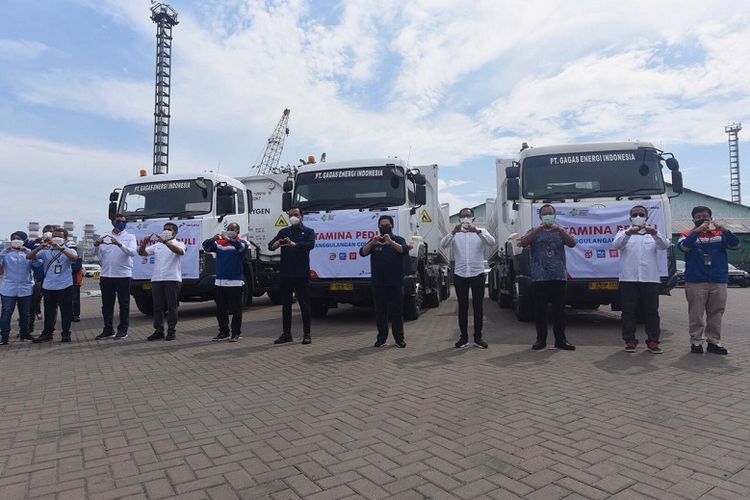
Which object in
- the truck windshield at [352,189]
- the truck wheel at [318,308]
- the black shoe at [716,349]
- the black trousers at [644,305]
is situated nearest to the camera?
the black shoe at [716,349]

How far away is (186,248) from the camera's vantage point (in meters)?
10.3

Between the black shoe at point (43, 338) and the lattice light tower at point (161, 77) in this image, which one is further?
the lattice light tower at point (161, 77)

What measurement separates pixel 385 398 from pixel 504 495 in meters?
1.88

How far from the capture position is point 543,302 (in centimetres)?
688

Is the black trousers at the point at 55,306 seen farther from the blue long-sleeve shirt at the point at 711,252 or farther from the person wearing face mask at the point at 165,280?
the blue long-sleeve shirt at the point at 711,252

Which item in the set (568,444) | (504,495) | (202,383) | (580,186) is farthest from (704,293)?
(202,383)

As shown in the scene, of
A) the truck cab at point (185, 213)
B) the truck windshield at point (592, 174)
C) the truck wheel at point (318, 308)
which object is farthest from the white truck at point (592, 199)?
the truck cab at point (185, 213)

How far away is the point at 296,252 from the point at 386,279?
4.61 ft

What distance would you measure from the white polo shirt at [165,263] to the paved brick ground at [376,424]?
1.48 m

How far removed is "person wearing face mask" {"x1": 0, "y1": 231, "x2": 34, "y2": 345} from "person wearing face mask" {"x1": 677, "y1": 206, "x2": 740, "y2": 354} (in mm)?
9604

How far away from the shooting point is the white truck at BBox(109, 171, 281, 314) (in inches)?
406

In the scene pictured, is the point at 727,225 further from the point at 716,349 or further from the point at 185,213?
the point at 185,213

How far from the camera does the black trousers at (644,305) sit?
21.2ft

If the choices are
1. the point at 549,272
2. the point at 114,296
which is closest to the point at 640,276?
the point at 549,272
